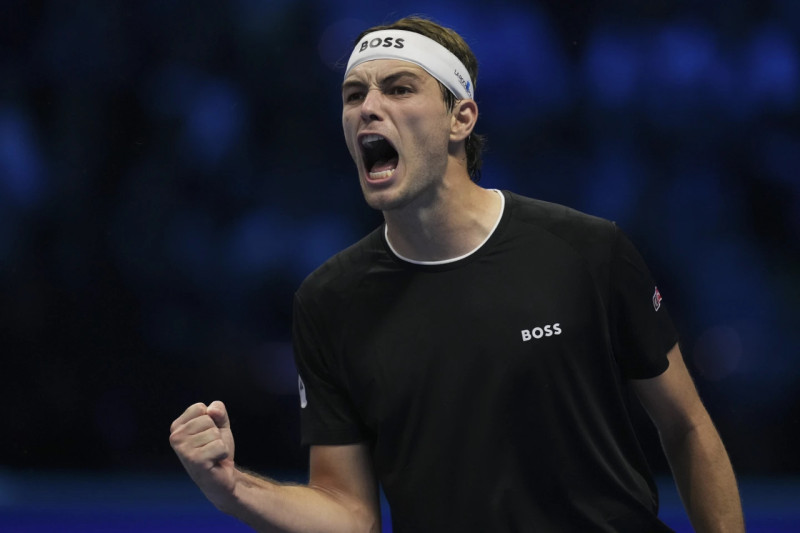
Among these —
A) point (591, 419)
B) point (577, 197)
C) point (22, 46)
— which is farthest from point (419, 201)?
point (22, 46)

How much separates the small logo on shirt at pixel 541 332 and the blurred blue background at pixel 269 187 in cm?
336

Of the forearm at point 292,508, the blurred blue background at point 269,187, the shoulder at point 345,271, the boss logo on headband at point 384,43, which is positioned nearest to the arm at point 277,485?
the forearm at point 292,508

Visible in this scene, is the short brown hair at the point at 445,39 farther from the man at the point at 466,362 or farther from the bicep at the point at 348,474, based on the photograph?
the bicep at the point at 348,474

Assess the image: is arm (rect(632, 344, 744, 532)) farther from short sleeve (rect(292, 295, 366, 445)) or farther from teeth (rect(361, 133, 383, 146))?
teeth (rect(361, 133, 383, 146))

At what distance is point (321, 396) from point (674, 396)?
849 millimetres

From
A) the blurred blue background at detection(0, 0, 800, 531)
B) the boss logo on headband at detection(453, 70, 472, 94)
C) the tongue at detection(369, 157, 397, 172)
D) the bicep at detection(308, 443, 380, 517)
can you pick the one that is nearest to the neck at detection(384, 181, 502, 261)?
the tongue at detection(369, 157, 397, 172)

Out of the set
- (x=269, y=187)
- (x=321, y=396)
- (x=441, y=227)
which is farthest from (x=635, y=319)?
(x=269, y=187)

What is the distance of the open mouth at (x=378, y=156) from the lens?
2.64 metres

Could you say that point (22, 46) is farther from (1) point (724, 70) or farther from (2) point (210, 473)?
(2) point (210, 473)

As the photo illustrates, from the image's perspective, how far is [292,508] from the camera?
2.49m

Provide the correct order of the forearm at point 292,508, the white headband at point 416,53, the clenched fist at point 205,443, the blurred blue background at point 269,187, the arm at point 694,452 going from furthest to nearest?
the blurred blue background at point 269,187 < the white headband at point 416,53 < the arm at point 694,452 < the forearm at point 292,508 < the clenched fist at point 205,443

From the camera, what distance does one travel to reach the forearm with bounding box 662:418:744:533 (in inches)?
103

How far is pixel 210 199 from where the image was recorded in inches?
239

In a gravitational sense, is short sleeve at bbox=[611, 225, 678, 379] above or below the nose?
below
